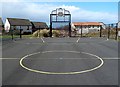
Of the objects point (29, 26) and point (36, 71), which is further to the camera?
point (29, 26)

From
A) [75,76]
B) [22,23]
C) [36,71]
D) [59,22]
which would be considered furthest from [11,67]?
[22,23]

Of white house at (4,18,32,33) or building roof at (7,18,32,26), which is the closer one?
white house at (4,18,32,33)

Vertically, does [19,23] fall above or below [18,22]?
below

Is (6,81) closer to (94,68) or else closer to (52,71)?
(52,71)

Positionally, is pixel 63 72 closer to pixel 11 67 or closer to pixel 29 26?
pixel 11 67

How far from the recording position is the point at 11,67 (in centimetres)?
873

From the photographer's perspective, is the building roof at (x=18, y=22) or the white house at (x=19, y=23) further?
the building roof at (x=18, y=22)

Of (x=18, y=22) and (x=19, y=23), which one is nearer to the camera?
(x=19, y=23)

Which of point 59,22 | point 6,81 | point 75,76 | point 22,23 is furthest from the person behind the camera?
point 22,23

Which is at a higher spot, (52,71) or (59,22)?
(59,22)

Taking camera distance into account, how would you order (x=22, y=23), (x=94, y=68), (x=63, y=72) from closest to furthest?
(x=63, y=72)
(x=94, y=68)
(x=22, y=23)

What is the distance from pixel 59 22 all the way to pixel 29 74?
92.1ft

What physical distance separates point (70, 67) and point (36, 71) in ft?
4.77

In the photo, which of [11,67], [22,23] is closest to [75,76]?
[11,67]
